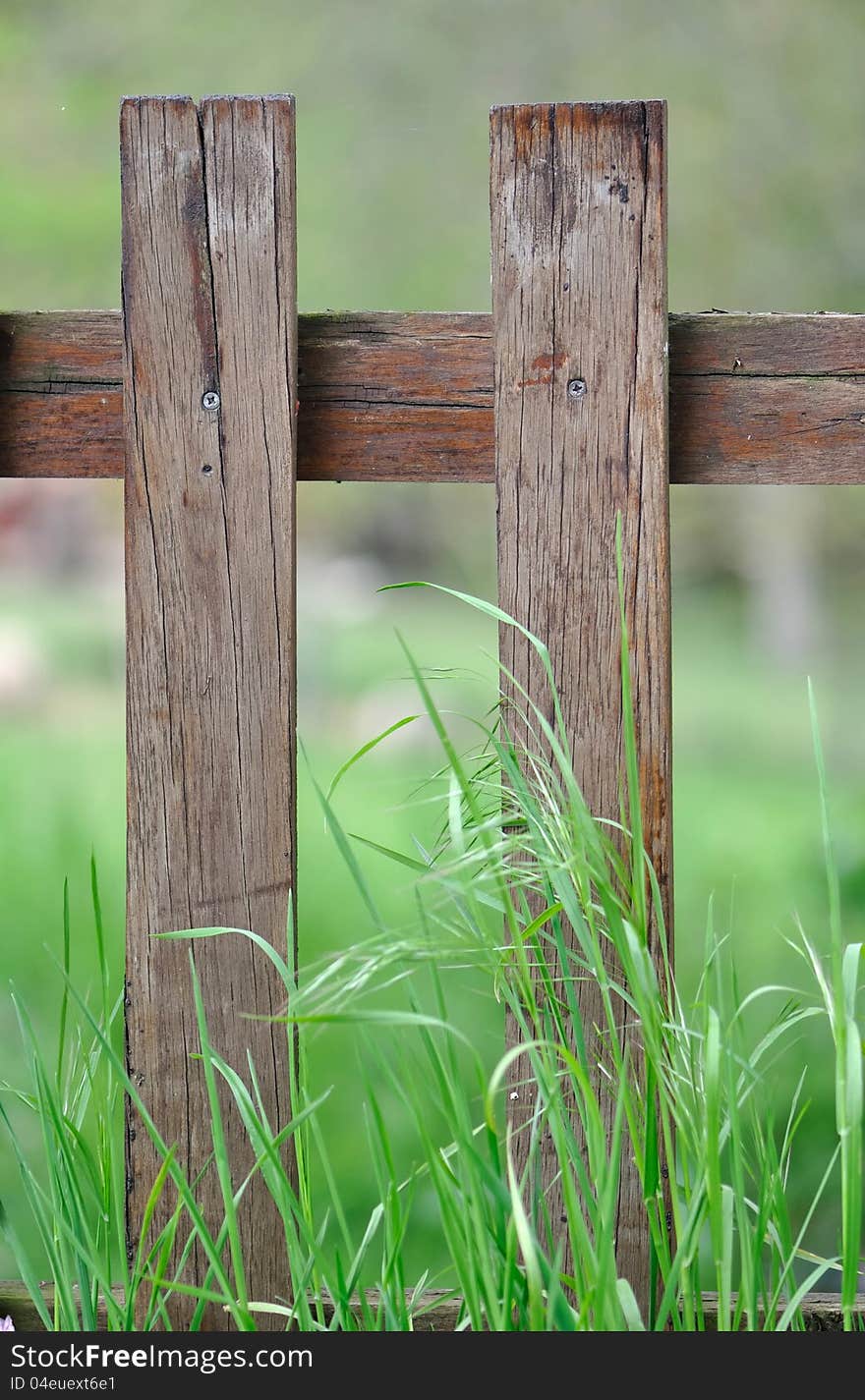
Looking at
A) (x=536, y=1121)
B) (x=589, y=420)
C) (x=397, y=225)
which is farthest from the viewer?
(x=397, y=225)

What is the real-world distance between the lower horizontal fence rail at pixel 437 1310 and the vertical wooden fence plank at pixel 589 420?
0.15 meters

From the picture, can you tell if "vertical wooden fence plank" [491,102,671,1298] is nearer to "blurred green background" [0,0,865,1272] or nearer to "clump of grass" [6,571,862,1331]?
"clump of grass" [6,571,862,1331]

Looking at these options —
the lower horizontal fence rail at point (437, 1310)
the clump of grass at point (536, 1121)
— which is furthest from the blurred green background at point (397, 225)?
the clump of grass at point (536, 1121)

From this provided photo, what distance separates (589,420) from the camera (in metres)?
1.14

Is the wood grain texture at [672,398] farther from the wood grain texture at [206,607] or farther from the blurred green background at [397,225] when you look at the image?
the blurred green background at [397,225]

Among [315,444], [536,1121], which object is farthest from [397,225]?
[536,1121]

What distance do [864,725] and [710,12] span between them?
2130mm

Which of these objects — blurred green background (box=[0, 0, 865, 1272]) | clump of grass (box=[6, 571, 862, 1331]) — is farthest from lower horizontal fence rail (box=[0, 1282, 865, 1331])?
blurred green background (box=[0, 0, 865, 1272])

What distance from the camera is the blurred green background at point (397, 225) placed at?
2953mm

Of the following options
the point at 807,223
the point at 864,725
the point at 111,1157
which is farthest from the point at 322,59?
the point at 111,1157

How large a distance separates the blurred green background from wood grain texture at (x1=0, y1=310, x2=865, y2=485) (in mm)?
1655

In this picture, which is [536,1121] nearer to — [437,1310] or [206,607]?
[437,1310]

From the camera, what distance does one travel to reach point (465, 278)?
3.23m

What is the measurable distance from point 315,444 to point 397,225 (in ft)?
7.49
